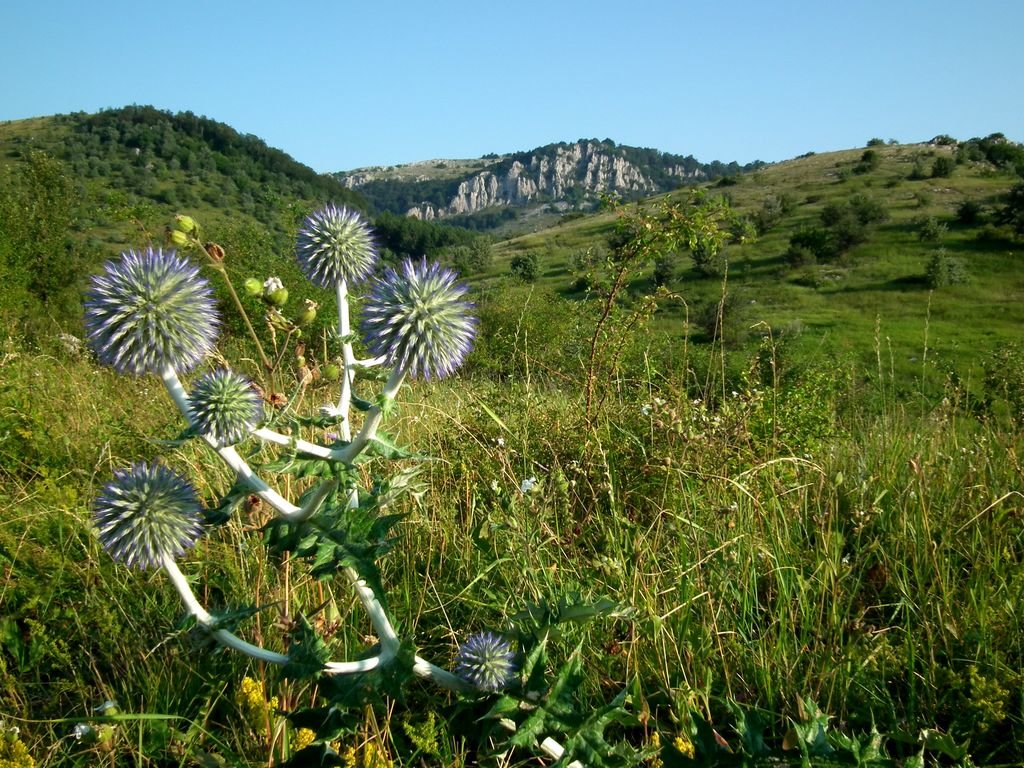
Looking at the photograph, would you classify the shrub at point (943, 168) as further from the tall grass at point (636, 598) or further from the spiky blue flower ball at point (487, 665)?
the spiky blue flower ball at point (487, 665)

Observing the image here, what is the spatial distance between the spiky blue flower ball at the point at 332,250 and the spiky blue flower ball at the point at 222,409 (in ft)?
2.14

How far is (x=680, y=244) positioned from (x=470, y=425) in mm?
2122

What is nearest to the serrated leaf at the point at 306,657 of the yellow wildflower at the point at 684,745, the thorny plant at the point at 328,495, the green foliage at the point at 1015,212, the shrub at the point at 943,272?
the thorny plant at the point at 328,495

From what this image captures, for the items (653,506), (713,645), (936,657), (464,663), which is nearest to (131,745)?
(464,663)

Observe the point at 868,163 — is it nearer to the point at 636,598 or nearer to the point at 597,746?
the point at 636,598

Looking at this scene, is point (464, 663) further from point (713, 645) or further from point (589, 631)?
point (713, 645)

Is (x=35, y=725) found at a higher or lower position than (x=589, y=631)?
lower

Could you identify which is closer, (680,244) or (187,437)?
(187,437)

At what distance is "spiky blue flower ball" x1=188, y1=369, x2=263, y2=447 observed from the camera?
174cm

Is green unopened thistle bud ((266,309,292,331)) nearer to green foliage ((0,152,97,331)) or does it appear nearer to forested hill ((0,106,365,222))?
green foliage ((0,152,97,331))

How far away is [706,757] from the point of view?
175 centimetres

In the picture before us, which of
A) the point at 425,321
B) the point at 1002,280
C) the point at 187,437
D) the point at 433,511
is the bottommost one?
the point at 1002,280

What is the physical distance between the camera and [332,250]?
7.86 ft

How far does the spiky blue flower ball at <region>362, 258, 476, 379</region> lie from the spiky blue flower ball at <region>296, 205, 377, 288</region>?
39cm
